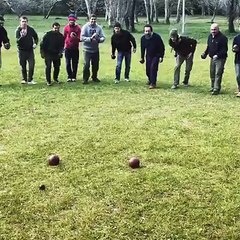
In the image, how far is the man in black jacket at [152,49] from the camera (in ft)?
43.1

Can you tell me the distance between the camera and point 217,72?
12.4 meters

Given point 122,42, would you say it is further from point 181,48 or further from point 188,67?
point 188,67

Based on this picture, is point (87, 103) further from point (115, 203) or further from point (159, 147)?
point (115, 203)

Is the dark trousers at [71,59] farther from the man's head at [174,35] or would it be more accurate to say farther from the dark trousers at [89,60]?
the man's head at [174,35]

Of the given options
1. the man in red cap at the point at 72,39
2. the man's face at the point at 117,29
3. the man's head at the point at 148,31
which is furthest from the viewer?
the man in red cap at the point at 72,39

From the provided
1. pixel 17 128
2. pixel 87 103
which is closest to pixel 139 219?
pixel 17 128

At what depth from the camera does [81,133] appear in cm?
875

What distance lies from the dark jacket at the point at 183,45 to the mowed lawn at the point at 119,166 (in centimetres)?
135

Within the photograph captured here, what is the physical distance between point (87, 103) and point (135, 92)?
186 centimetres

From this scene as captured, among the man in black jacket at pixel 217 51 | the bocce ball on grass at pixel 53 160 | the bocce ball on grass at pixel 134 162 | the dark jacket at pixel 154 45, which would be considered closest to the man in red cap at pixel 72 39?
the dark jacket at pixel 154 45

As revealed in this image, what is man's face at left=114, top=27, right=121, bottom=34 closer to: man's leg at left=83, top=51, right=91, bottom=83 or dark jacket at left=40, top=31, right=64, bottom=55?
man's leg at left=83, top=51, right=91, bottom=83

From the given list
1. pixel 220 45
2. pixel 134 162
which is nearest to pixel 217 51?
pixel 220 45

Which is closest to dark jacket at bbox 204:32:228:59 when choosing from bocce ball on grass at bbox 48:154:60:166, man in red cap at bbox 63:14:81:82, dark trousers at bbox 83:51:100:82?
dark trousers at bbox 83:51:100:82

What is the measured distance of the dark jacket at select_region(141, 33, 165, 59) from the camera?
13.1 m
